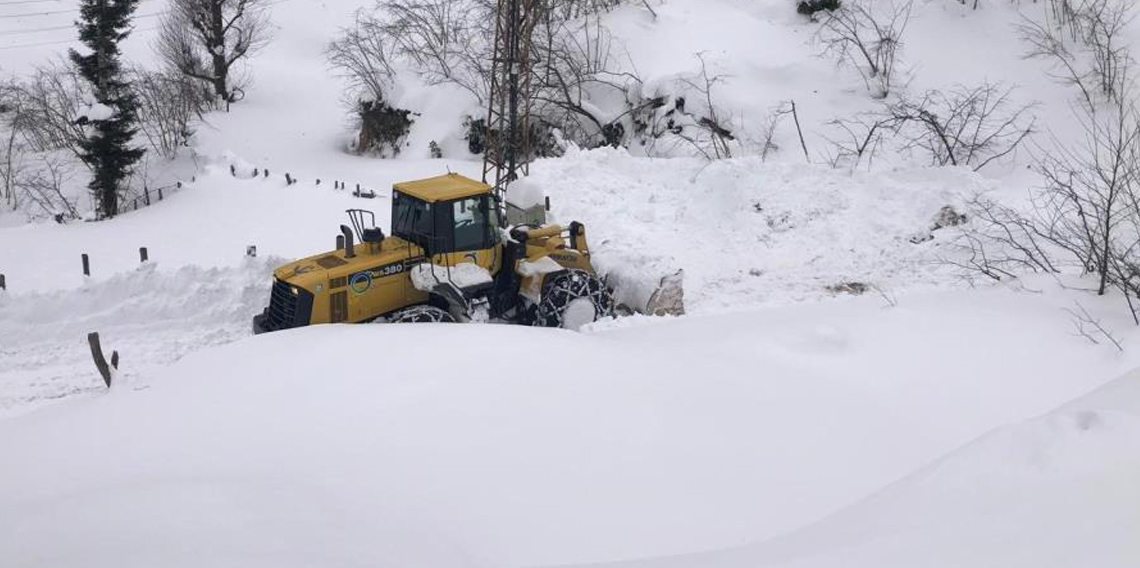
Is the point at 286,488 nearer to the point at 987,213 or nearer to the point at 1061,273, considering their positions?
the point at 1061,273

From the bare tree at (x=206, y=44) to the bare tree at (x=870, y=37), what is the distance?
23.1 metres

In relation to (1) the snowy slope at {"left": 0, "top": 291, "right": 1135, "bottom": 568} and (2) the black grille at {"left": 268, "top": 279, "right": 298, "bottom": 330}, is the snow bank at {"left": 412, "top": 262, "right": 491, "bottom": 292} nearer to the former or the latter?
(1) the snowy slope at {"left": 0, "top": 291, "right": 1135, "bottom": 568}

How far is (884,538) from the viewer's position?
15.0 feet

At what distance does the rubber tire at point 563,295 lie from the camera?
1031 centimetres

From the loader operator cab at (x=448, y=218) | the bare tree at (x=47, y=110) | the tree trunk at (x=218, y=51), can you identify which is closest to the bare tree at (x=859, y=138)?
the loader operator cab at (x=448, y=218)

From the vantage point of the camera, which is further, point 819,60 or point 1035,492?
point 819,60

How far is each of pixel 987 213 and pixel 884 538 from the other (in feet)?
32.6

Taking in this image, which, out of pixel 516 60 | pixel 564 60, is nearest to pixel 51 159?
pixel 564 60

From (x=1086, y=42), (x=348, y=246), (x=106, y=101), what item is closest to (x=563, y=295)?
(x=348, y=246)

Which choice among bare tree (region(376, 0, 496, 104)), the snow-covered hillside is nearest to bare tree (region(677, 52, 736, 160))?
the snow-covered hillside

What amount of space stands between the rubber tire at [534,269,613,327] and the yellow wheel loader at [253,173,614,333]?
0.04 ft

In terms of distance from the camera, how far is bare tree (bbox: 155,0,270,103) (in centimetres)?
3428

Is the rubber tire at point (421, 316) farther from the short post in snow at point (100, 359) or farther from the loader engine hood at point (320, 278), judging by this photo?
the short post in snow at point (100, 359)

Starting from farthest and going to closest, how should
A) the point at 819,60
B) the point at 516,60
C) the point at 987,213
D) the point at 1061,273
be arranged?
the point at 819,60 → the point at 516,60 → the point at 987,213 → the point at 1061,273
